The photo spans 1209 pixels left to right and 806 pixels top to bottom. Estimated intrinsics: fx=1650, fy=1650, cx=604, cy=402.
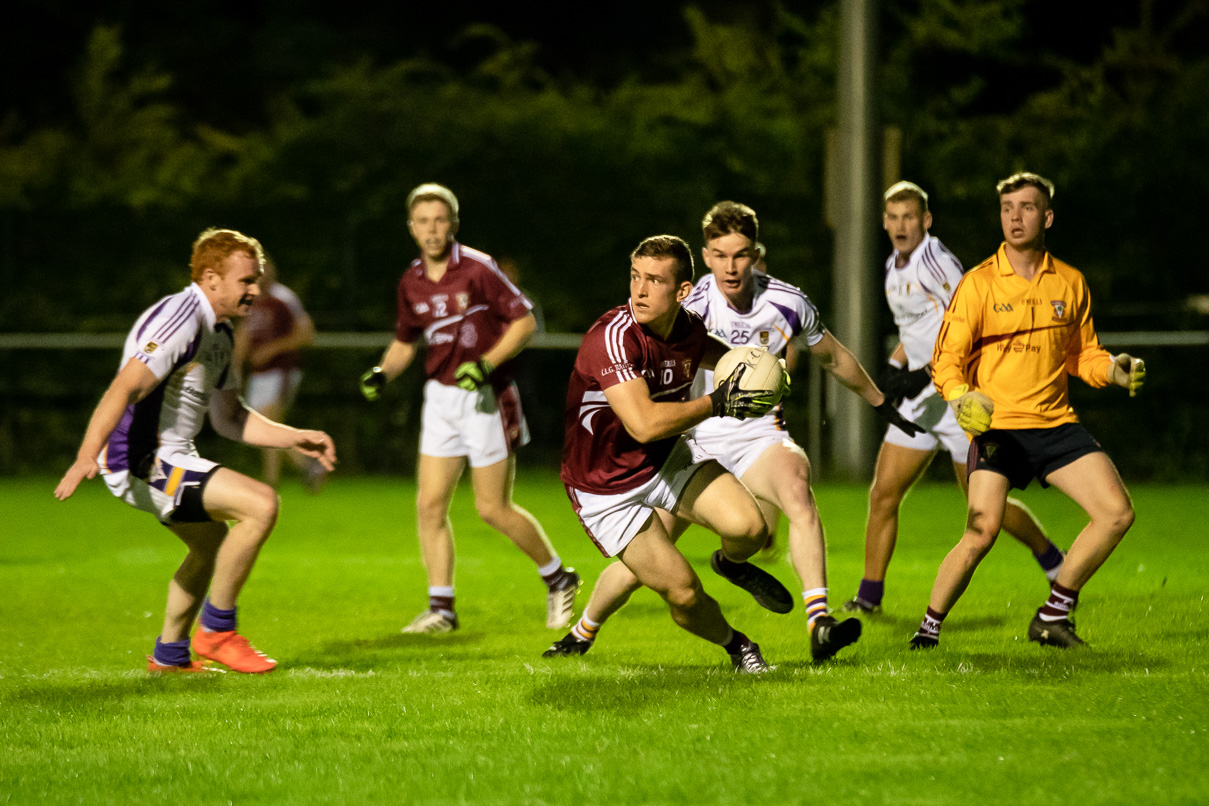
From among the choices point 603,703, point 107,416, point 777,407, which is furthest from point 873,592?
point 107,416

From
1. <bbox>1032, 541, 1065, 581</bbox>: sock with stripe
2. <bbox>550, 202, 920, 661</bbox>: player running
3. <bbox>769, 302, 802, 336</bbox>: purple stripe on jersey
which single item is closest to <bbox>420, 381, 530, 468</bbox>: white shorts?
<bbox>550, 202, 920, 661</bbox>: player running

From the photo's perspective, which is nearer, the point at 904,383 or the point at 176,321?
the point at 176,321

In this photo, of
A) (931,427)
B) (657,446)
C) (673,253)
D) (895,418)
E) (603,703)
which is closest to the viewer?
(603,703)

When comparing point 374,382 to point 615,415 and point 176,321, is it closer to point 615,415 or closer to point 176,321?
point 176,321

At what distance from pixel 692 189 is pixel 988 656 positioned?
12.7m

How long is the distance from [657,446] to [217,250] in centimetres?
195

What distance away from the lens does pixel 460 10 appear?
Answer: 2927 centimetres

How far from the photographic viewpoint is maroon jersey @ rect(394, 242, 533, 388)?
8273 millimetres

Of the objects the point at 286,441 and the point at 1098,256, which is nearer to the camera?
the point at 286,441

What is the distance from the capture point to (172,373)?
6.60 meters

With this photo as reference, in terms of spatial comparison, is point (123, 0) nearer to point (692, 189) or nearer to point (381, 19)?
point (381, 19)

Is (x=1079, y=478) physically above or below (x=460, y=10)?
below

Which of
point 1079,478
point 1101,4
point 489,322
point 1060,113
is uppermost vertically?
point 1101,4

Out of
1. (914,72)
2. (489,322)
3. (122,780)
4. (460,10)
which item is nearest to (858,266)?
(914,72)
